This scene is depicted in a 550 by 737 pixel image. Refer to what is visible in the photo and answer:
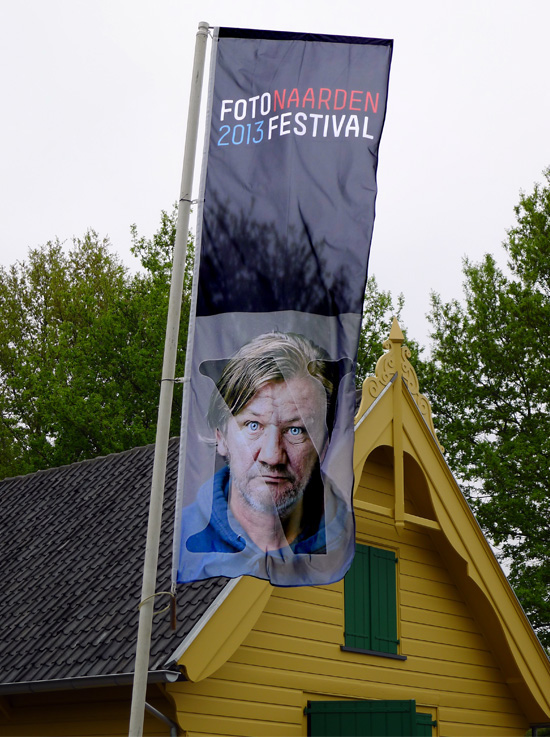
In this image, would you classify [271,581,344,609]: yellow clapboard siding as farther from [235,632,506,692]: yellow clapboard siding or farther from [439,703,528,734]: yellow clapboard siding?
[439,703,528,734]: yellow clapboard siding

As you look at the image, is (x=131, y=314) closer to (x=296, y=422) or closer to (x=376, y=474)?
(x=376, y=474)

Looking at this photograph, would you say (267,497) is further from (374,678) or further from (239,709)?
(374,678)

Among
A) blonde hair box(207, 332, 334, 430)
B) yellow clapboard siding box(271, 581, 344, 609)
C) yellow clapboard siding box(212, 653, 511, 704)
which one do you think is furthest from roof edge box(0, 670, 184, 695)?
blonde hair box(207, 332, 334, 430)

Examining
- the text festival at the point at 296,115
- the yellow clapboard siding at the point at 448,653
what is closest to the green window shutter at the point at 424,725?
the yellow clapboard siding at the point at 448,653

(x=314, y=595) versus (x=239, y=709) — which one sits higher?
(x=314, y=595)

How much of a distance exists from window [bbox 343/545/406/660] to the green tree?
11.7 meters

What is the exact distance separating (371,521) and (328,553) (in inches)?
221

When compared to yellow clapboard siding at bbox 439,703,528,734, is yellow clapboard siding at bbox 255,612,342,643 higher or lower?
higher

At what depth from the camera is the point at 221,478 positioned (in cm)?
640

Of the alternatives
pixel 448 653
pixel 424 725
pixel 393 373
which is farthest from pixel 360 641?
pixel 393 373

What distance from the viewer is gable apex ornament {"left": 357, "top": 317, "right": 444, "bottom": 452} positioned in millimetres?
11430

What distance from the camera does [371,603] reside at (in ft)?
38.1

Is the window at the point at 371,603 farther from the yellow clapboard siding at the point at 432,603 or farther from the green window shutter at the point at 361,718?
the green window shutter at the point at 361,718

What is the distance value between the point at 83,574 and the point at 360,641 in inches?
128
